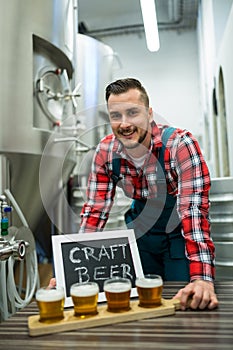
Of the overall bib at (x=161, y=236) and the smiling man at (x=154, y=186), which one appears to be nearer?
the smiling man at (x=154, y=186)

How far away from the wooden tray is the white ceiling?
194 inches

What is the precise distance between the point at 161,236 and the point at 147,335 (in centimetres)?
66

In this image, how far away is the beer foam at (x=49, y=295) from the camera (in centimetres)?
83

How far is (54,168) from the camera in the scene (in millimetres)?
2135

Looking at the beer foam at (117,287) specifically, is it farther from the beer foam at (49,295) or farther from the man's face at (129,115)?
the man's face at (129,115)

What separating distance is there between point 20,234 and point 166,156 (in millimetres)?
853

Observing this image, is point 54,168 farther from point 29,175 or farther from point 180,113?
point 180,113

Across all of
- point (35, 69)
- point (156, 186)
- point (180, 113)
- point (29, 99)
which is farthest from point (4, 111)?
point (180, 113)

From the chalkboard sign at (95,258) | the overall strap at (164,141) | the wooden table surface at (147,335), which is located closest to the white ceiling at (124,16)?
the overall strap at (164,141)

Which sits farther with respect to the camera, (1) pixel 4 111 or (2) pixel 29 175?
(2) pixel 29 175

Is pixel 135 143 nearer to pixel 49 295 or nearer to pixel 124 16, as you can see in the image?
pixel 49 295

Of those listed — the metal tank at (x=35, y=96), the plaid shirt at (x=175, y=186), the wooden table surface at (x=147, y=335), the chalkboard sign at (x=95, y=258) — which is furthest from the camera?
the metal tank at (x=35, y=96)

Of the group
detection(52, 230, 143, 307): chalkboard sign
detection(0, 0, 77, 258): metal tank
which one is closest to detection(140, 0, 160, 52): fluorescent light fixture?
detection(0, 0, 77, 258): metal tank

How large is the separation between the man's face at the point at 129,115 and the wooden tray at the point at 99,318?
1.86 ft
